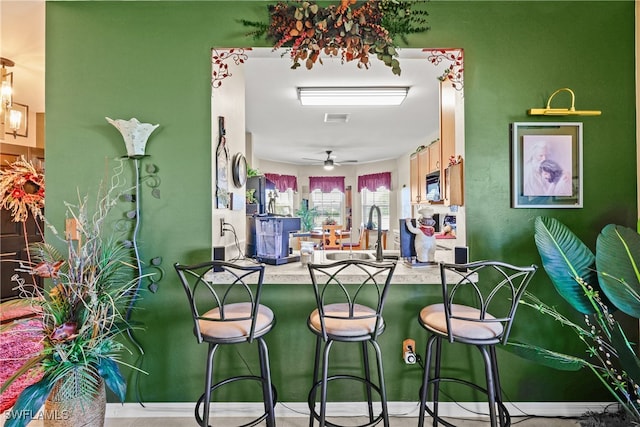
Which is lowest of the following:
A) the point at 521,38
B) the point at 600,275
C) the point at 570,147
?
the point at 600,275

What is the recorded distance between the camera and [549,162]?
1972 mm

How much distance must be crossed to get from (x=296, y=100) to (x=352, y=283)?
8.42 feet

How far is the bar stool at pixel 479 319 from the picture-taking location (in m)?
1.47

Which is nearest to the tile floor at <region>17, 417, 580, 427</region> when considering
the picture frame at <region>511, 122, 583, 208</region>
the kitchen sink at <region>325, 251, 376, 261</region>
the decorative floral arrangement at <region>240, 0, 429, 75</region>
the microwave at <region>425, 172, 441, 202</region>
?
the kitchen sink at <region>325, 251, 376, 261</region>

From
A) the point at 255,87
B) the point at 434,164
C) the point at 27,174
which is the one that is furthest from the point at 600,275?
the point at 27,174

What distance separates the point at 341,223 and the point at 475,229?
21.0 ft

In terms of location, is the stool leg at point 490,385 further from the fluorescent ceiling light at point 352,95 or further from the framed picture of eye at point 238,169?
the fluorescent ceiling light at point 352,95

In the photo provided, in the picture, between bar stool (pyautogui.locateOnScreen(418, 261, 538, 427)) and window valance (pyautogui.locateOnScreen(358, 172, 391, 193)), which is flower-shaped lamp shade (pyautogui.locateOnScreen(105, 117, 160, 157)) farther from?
window valance (pyautogui.locateOnScreen(358, 172, 391, 193))

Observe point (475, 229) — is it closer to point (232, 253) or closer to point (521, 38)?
point (521, 38)

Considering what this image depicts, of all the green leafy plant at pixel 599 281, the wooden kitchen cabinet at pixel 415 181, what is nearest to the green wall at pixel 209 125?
the green leafy plant at pixel 599 281

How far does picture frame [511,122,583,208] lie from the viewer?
197cm

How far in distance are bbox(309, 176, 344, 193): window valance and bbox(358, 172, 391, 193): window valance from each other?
511 mm

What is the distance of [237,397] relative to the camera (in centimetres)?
204

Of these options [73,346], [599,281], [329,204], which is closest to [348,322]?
[599,281]
